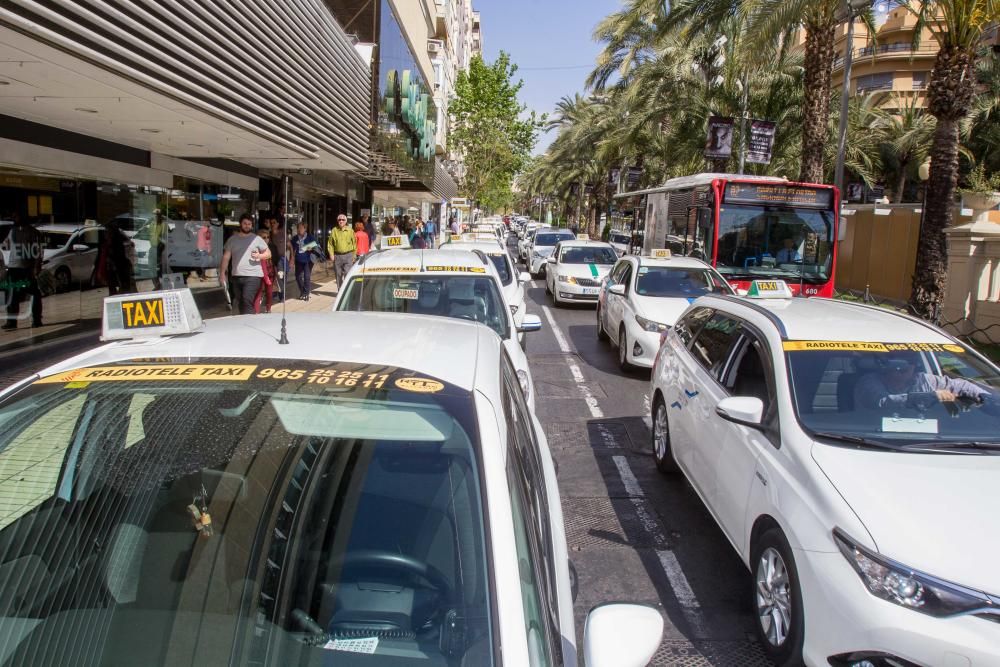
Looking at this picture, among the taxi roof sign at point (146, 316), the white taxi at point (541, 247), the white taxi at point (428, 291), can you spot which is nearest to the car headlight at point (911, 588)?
the taxi roof sign at point (146, 316)

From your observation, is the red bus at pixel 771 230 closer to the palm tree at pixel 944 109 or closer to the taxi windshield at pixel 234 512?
the palm tree at pixel 944 109

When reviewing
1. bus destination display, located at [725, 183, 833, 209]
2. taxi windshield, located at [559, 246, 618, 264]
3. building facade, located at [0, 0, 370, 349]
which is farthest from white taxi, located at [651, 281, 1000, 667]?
taxi windshield, located at [559, 246, 618, 264]

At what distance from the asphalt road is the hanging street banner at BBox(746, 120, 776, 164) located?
15030 mm

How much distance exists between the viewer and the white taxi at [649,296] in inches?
407

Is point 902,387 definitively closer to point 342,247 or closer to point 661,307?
point 661,307

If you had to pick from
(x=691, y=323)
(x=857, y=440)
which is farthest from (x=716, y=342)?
(x=857, y=440)

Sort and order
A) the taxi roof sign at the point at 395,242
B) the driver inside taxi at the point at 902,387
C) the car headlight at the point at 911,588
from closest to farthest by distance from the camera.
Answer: the car headlight at the point at 911,588
the driver inside taxi at the point at 902,387
the taxi roof sign at the point at 395,242

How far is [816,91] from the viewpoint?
16.8 metres

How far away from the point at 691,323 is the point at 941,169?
8.41 m

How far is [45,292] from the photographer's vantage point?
429 inches

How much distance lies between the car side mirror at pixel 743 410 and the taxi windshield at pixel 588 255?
15.1 m

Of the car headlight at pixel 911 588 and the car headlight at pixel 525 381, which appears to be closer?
the car headlight at pixel 911 588

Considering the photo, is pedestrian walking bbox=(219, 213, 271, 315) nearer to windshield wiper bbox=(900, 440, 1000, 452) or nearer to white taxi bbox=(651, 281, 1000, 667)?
white taxi bbox=(651, 281, 1000, 667)

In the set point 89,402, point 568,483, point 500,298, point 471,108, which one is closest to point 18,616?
point 89,402
